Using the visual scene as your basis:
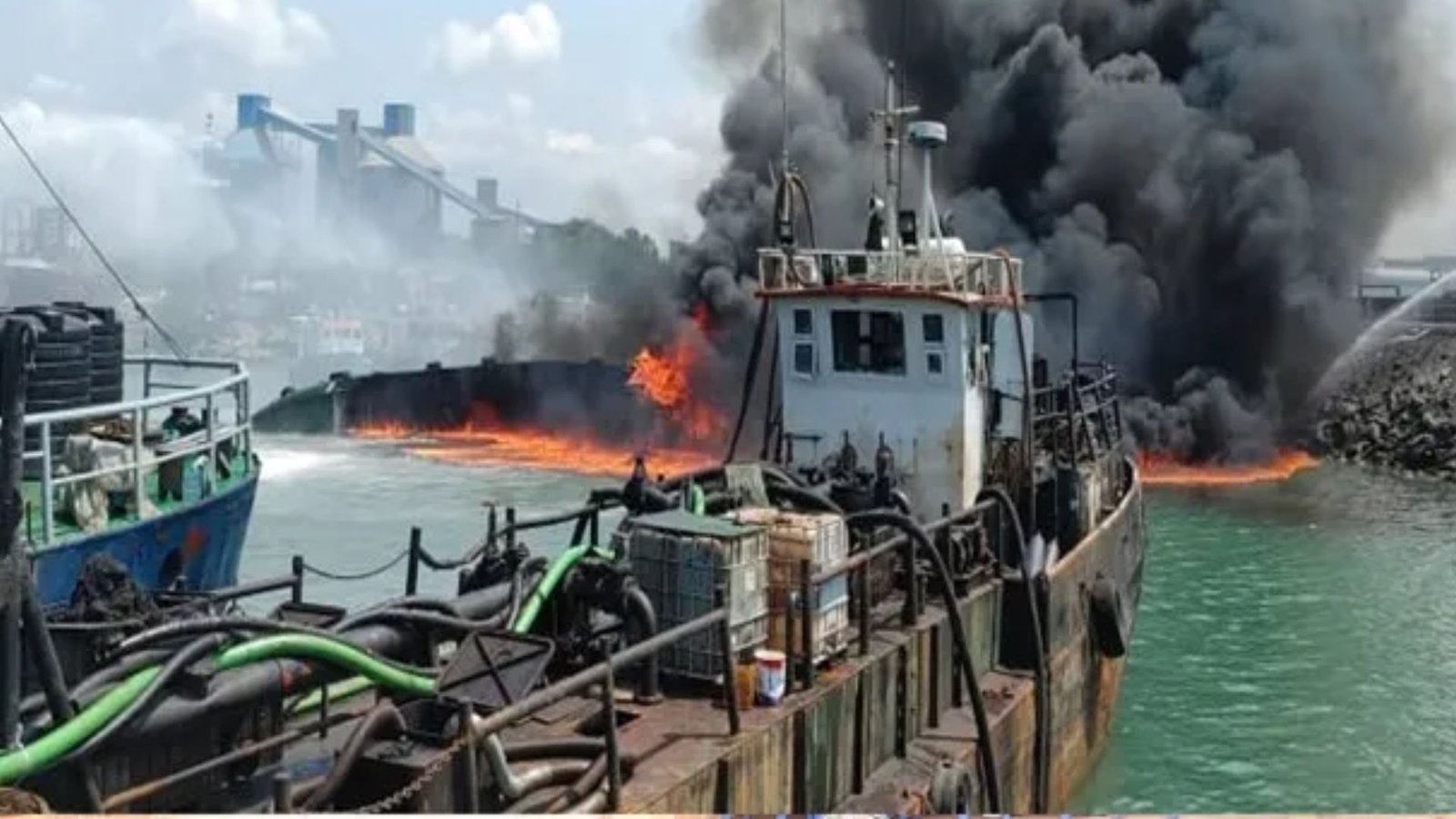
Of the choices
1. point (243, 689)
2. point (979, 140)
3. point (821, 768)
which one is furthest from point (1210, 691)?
point (979, 140)

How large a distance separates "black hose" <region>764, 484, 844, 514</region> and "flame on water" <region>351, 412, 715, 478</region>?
3091 centimetres

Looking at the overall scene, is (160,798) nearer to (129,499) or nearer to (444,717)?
(444,717)

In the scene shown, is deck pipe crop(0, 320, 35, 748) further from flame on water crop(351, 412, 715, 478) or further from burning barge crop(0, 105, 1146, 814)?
flame on water crop(351, 412, 715, 478)

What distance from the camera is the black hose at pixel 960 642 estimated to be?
12.1 meters

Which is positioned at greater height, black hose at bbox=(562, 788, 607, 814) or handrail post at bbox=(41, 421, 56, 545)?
handrail post at bbox=(41, 421, 56, 545)

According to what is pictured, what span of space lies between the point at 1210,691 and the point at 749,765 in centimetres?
1261

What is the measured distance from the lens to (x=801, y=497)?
13.8 meters

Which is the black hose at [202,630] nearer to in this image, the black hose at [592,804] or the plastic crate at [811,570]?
the black hose at [592,804]

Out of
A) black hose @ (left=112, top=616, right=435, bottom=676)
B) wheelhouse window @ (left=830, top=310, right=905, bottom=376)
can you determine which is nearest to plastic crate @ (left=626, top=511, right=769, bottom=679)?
black hose @ (left=112, top=616, right=435, bottom=676)

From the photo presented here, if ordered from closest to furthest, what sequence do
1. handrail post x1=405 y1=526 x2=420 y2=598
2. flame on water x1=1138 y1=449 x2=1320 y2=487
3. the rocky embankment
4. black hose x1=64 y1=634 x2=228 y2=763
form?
black hose x1=64 y1=634 x2=228 y2=763, handrail post x1=405 y1=526 x2=420 y2=598, flame on water x1=1138 y1=449 x2=1320 y2=487, the rocky embankment

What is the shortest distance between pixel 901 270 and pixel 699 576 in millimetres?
7341

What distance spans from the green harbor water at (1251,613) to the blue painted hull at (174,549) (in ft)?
23.1

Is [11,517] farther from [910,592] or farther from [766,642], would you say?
[910,592]

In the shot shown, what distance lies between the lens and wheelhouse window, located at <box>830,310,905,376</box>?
16969 mm
